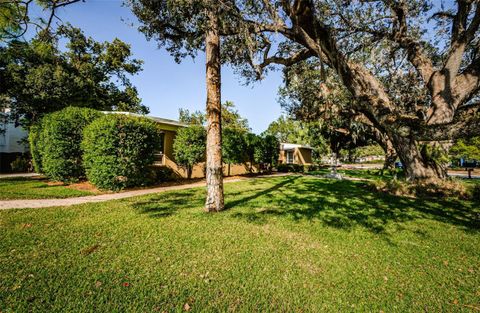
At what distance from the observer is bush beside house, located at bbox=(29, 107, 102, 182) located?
942cm

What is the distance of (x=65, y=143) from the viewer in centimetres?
946

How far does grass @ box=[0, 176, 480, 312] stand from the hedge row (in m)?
2.81

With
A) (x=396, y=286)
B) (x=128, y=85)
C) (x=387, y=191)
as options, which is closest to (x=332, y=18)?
(x=387, y=191)

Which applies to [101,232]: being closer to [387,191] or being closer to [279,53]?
[279,53]

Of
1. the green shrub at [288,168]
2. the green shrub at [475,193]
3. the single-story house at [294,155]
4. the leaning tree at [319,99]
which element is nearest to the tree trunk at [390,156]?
the leaning tree at [319,99]

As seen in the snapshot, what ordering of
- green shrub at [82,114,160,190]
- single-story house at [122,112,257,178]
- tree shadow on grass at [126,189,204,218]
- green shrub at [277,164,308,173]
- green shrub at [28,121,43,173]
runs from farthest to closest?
green shrub at [277,164,308,173], single-story house at [122,112,257,178], green shrub at [28,121,43,173], green shrub at [82,114,160,190], tree shadow on grass at [126,189,204,218]

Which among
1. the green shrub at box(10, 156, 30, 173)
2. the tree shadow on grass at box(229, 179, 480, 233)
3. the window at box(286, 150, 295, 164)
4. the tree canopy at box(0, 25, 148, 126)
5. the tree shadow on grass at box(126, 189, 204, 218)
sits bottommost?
the tree shadow on grass at box(229, 179, 480, 233)

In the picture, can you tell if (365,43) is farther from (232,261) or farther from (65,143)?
(65,143)

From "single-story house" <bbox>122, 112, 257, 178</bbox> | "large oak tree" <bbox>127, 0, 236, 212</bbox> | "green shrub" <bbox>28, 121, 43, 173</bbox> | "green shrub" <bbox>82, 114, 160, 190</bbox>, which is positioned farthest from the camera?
"single-story house" <bbox>122, 112, 257, 178</bbox>

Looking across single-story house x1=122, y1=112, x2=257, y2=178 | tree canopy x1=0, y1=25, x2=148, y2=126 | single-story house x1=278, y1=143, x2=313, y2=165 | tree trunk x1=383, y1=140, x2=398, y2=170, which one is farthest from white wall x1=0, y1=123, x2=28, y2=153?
tree trunk x1=383, y1=140, x2=398, y2=170

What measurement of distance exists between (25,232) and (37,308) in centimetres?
294

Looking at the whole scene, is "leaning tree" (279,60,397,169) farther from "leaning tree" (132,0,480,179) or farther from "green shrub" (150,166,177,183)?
"green shrub" (150,166,177,183)

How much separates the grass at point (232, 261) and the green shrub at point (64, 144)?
4.50 metres

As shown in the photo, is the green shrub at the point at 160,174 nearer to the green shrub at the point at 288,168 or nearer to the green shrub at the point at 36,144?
the green shrub at the point at 36,144
